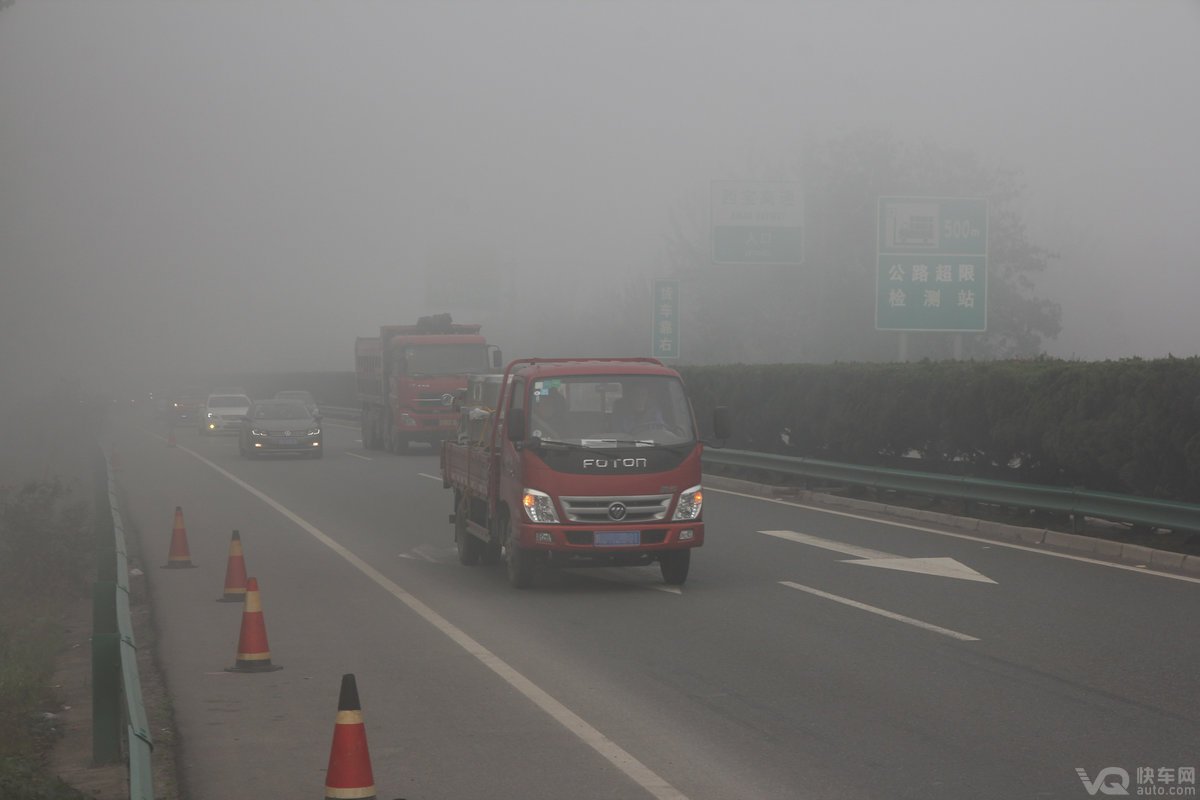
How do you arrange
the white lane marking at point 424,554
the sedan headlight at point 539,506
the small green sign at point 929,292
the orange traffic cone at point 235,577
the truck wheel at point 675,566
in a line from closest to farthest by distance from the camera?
the sedan headlight at point 539,506 < the orange traffic cone at point 235,577 < the truck wheel at point 675,566 < the white lane marking at point 424,554 < the small green sign at point 929,292

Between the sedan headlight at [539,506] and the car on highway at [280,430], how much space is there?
24557 mm

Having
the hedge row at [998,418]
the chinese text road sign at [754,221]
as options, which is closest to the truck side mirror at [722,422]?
the hedge row at [998,418]

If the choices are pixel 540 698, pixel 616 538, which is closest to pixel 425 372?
pixel 616 538

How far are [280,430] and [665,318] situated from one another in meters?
11.0

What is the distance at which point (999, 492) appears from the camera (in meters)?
19.0

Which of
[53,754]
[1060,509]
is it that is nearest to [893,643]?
[53,754]

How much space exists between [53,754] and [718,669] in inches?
168

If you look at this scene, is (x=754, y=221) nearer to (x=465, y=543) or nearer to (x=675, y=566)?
(x=465, y=543)

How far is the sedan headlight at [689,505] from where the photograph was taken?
1340cm

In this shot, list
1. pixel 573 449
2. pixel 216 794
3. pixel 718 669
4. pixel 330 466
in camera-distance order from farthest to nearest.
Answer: pixel 330 466 < pixel 573 449 < pixel 718 669 < pixel 216 794

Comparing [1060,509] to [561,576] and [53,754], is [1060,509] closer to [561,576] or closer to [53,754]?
[561,576]

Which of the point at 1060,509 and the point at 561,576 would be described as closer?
the point at 561,576

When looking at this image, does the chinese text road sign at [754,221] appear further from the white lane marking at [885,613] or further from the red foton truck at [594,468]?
A: the white lane marking at [885,613]

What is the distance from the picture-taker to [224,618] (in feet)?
41.2
